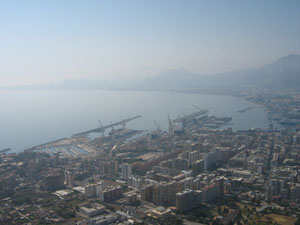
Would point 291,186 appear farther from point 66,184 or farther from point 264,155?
point 66,184

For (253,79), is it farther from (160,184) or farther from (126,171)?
(160,184)

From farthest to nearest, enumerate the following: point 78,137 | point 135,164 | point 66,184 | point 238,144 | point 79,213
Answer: point 78,137 < point 238,144 < point 135,164 < point 66,184 < point 79,213

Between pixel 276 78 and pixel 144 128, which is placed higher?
pixel 276 78

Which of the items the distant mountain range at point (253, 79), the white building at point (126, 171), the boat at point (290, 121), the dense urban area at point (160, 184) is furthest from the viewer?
the distant mountain range at point (253, 79)

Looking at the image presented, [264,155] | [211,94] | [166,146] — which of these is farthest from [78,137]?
[211,94]

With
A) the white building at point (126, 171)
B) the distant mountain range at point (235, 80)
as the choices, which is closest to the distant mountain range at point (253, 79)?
the distant mountain range at point (235, 80)

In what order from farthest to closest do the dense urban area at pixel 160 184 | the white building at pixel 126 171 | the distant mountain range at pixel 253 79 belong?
the distant mountain range at pixel 253 79 → the white building at pixel 126 171 → the dense urban area at pixel 160 184

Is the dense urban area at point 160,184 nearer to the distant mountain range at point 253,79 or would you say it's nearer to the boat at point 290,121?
the boat at point 290,121
